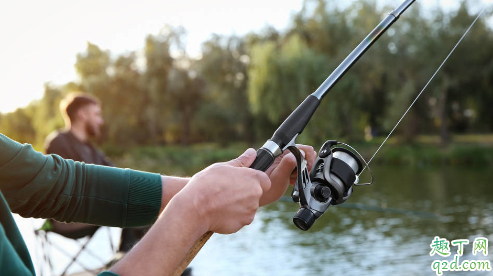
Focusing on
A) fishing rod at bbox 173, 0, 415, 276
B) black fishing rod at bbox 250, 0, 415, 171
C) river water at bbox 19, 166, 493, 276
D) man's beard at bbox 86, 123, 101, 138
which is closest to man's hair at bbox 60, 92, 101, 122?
man's beard at bbox 86, 123, 101, 138

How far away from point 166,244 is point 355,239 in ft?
30.0

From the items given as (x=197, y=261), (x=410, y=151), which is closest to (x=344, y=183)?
(x=197, y=261)

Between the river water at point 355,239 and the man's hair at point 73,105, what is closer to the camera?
the man's hair at point 73,105

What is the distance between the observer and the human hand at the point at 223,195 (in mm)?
939

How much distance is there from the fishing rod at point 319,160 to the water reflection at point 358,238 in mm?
5639

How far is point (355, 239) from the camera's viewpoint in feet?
31.6

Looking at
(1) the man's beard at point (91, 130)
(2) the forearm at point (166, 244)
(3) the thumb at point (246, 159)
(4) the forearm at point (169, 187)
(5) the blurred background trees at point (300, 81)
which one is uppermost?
(5) the blurred background trees at point (300, 81)

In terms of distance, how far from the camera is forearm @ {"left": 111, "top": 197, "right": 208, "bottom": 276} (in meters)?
0.86

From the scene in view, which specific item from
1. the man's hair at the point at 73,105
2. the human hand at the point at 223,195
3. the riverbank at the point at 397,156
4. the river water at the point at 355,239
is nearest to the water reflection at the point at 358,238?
the river water at the point at 355,239

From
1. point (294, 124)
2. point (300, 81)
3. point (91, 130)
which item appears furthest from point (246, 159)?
point (300, 81)

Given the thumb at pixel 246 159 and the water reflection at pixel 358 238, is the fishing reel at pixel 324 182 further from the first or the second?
the water reflection at pixel 358 238

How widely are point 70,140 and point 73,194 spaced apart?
3.62 meters

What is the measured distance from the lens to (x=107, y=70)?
32.7 meters

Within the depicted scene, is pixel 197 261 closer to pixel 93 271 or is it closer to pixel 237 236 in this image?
pixel 237 236
